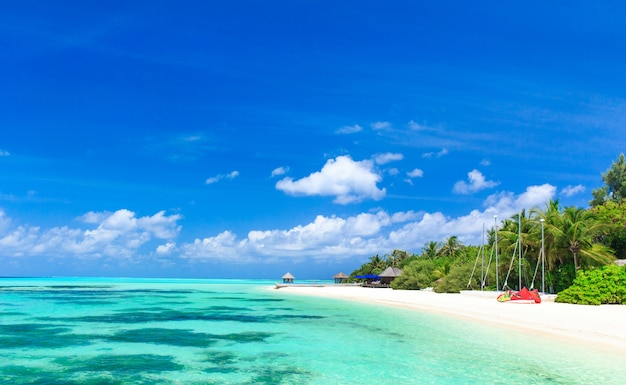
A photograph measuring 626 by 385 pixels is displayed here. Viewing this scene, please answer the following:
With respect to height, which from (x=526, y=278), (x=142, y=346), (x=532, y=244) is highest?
(x=532, y=244)

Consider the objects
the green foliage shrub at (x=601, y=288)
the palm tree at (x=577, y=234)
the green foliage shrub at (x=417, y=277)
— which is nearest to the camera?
the green foliage shrub at (x=601, y=288)

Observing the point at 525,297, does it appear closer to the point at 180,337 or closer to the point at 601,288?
the point at 601,288

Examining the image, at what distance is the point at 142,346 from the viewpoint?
50.3 ft

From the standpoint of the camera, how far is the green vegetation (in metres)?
26.9

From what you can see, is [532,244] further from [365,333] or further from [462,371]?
[462,371]

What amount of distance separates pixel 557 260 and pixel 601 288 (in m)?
8.69

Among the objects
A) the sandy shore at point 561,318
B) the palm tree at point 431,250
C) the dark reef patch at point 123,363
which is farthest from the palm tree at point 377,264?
the dark reef patch at point 123,363

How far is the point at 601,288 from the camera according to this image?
26281 millimetres

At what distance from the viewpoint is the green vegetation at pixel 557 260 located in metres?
26.9

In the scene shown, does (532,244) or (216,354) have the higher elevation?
(532,244)

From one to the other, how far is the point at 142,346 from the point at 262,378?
20.6 feet

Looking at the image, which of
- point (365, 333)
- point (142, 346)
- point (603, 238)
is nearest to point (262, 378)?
point (142, 346)

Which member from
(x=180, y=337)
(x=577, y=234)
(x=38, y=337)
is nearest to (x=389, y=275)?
(x=577, y=234)

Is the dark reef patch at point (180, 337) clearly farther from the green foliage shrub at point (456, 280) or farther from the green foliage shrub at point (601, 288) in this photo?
the green foliage shrub at point (456, 280)
